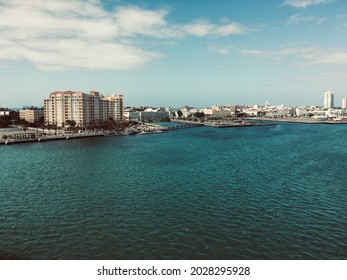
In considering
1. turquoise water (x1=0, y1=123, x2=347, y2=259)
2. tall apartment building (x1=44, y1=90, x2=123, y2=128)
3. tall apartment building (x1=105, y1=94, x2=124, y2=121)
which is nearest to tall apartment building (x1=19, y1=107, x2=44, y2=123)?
tall apartment building (x1=44, y1=90, x2=123, y2=128)

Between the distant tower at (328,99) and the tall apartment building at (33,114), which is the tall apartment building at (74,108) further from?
the distant tower at (328,99)

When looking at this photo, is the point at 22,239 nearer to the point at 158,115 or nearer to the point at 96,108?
the point at 96,108

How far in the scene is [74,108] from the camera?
3180 centimetres

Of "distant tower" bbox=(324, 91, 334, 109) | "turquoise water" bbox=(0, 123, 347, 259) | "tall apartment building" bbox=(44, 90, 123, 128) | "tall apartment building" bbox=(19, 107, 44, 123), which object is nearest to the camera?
"turquoise water" bbox=(0, 123, 347, 259)

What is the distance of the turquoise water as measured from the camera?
536cm

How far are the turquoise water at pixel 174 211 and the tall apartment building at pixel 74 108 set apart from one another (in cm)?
1982

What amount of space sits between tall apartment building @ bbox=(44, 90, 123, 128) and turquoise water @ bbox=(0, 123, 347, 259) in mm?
19818

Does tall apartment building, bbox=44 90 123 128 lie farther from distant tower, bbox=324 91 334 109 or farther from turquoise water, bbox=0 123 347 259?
distant tower, bbox=324 91 334 109

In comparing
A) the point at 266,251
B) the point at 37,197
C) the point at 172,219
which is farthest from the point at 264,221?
the point at 37,197

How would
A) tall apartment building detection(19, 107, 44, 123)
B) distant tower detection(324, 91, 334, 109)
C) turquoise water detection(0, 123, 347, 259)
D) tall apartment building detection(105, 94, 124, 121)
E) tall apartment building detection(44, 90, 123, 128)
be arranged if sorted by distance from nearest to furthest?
turquoise water detection(0, 123, 347, 259) < tall apartment building detection(44, 90, 123, 128) < tall apartment building detection(105, 94, 124, 121) < tall apartment building detection(19, 107, 44, 123) < distant tower detection(324, 91, 334, 109)

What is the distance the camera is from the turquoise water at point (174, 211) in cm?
536

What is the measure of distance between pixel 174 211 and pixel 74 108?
27.3 meters

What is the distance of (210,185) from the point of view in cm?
937

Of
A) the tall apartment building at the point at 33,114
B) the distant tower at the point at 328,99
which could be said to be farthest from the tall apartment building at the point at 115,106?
the distant tower at the point at 328,99
